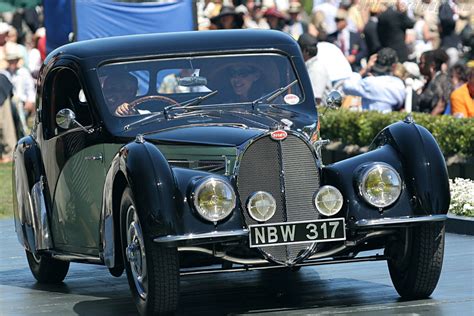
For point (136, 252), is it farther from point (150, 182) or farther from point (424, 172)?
point (424, 172)

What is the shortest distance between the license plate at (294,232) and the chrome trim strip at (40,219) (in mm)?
2584

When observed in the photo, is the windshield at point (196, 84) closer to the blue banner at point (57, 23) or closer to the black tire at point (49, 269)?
the black tire at point (49, 269)

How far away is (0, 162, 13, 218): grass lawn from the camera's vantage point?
56.1ft

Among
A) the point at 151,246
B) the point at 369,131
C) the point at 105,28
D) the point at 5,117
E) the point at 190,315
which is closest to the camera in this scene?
the point at 151,246

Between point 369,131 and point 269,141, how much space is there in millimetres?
9065

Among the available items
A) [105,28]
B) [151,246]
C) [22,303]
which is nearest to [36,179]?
[22,303]

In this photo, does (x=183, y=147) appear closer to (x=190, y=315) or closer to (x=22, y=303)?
(x=190, y=315)

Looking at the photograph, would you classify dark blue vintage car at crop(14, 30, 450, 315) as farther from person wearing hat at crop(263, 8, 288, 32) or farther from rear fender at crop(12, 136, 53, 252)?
person wearing hat at crop(263, 8, 288, 32)

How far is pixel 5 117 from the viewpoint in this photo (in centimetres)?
2422

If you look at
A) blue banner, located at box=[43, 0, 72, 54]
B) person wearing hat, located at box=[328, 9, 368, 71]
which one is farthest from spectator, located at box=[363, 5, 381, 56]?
blue banner, located at box=[43, 0, 72, 54]

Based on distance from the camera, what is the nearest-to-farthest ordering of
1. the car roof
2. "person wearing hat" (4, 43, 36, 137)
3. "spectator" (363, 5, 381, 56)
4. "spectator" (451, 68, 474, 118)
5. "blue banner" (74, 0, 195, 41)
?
the car roof → "spectator" (451, 68, 474, 118) → "blue banner" (74, 0, 195, 41) → "spectator" (363, 5, 381, 56) → "person wearing hat" (4, 43, 36, 137)

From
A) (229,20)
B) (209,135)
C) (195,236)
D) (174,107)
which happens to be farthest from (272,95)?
(229,20)

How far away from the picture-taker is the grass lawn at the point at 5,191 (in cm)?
1709

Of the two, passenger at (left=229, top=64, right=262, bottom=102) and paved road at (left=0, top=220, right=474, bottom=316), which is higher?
passenger at (left=229, top=64, right=262, bottom=102)
